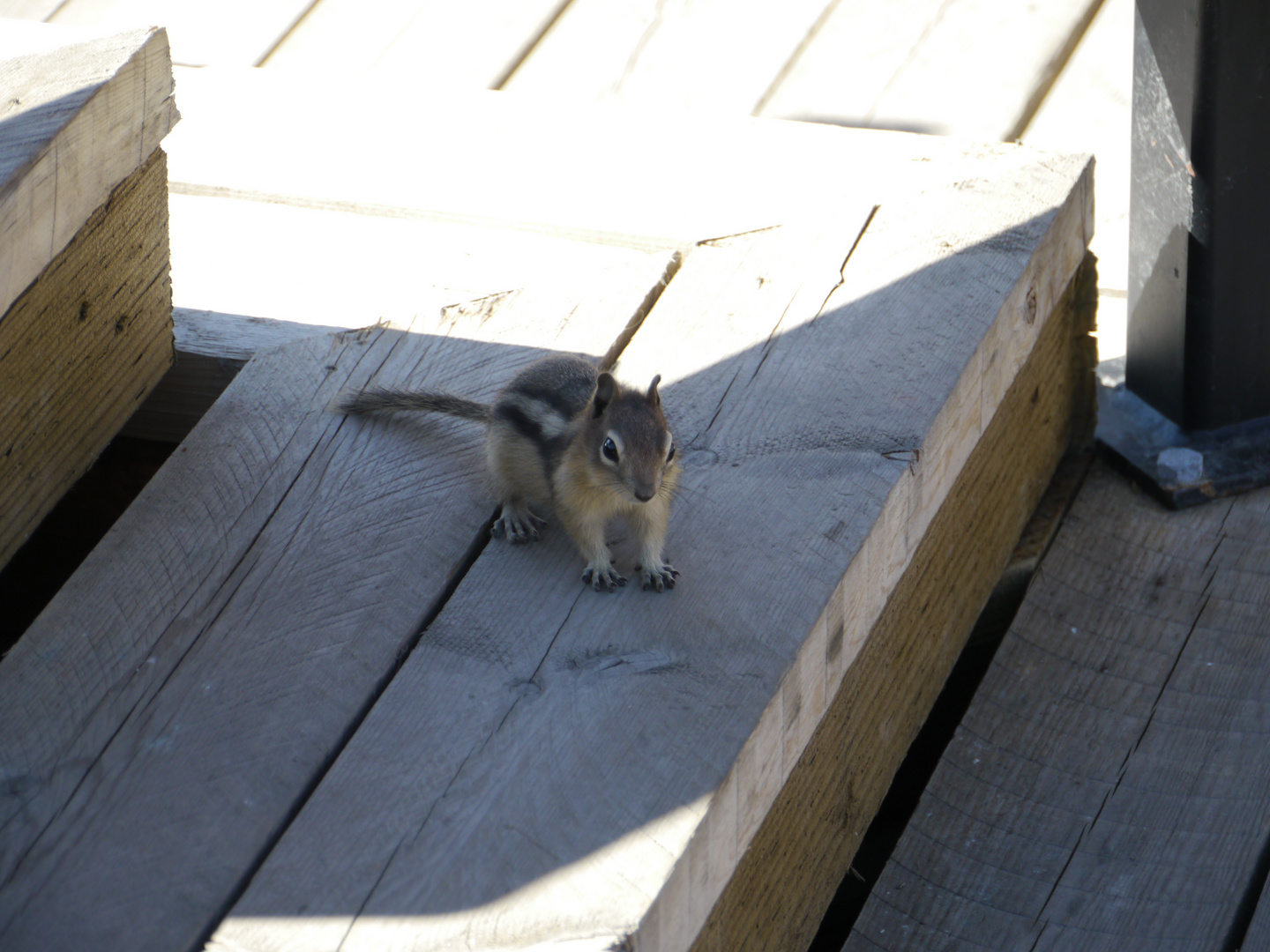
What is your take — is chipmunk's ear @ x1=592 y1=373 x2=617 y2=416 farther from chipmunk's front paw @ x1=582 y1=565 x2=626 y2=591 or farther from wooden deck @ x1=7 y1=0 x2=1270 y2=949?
chipmunk's front paw @ x1=582 y1=565 x2=626 y2=591

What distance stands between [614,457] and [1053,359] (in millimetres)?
1110

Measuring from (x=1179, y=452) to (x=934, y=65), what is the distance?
1.72 m

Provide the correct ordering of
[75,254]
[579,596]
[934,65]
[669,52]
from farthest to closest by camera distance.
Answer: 1. [669,52]
2. [934,65]
3. [75,254]
4. [579,596]

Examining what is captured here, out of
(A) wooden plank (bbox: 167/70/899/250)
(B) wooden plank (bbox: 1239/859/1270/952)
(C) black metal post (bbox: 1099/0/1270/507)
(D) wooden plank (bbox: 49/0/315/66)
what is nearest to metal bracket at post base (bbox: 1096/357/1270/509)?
(C) black metal post (bbox: 1099/0/1270/507)

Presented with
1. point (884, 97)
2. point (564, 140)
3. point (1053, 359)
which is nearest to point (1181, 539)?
point (1053, 359)

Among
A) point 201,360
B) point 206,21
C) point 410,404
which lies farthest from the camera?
point 206,21

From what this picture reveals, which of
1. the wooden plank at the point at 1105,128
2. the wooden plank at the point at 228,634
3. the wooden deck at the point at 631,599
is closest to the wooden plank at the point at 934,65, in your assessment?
the wooden plank at the point at 1105,128

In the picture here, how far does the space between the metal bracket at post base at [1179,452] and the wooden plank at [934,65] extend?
1135 mm

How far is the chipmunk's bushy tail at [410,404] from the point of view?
2059 millimetres

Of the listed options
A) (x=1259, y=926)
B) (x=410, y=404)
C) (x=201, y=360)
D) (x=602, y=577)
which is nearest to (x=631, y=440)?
(x=602, y=577)

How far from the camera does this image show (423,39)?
13.2 feet

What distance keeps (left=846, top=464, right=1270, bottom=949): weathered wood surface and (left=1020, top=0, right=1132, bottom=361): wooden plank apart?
2.42 ft

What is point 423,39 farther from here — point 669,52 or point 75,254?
point 75,254

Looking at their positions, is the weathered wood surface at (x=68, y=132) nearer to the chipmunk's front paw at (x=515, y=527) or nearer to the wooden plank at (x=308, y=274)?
the wooden plank at (x=308, y=274)
